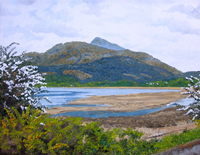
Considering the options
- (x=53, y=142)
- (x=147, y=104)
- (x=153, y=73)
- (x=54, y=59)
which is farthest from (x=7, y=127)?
(x=153, y=73)

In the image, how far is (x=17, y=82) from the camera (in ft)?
17.0

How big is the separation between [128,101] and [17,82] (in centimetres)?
543

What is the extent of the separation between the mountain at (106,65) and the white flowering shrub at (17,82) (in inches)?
142

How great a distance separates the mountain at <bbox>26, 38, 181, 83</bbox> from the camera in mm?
9766

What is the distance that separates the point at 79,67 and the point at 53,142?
6633mm

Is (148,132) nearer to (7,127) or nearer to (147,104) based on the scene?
(147,104)

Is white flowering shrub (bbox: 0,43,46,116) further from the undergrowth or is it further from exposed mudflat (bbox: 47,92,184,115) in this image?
exposed mudflat (bbox: 47,92,184,115)

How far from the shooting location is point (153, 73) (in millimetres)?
10594

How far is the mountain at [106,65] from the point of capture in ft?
32.0

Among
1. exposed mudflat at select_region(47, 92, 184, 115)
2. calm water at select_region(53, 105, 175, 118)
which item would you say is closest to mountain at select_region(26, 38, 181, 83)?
exposed mudflat at select_region(47, 92, 184, 115)

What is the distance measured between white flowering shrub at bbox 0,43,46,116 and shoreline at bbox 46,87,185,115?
2830 mm

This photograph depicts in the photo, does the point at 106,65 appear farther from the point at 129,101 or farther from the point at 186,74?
the point at 186,74

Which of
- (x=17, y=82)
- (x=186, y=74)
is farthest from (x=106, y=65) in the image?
(x=17, y=82)

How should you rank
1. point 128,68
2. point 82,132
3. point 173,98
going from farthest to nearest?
point 128,68 → point 173,98 → point 82,132
